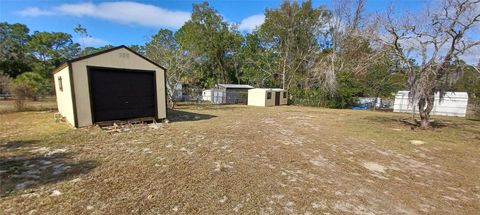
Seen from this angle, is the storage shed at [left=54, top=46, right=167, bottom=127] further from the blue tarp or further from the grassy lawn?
the blue tarp

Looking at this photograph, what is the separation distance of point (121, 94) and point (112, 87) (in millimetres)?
391

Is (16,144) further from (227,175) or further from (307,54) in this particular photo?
(307,54)

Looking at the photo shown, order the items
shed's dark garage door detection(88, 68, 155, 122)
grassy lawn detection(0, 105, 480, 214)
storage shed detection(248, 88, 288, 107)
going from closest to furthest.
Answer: grassy lawn detection(0, 105, 480, 214) → shed's dark garage door detection(88, 68, 155, 122) → storage shed detection(248, 88, 288, 107)

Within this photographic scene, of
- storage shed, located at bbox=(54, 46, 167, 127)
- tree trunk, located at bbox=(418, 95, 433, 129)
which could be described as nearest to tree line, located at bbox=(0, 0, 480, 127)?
tree trunk, located at bbox=(418, 95, 433, 129)

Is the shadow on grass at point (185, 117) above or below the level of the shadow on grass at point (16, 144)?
below

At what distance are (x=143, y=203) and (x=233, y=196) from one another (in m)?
1.20

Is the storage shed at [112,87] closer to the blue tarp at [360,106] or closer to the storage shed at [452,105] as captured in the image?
the storage shed at [452,105]

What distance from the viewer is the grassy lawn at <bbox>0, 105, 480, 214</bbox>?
2.91 metres

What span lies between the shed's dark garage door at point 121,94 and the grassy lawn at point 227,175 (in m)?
1.38

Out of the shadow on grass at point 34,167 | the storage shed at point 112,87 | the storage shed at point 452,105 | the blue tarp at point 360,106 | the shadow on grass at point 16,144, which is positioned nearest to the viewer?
the shadow on grass at point 34,167

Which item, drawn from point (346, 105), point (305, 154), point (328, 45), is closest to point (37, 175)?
point (305, 154)

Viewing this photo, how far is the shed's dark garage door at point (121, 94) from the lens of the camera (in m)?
7.70

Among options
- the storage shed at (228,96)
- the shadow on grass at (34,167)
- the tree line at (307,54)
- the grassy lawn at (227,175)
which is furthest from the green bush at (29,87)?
the storage shed at (228,96)

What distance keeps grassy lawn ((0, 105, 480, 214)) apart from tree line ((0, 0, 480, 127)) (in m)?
4.15
